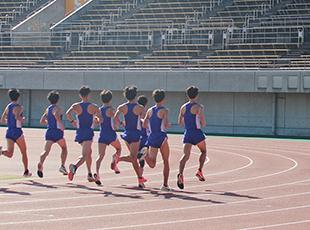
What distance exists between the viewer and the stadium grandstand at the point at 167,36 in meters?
47.8

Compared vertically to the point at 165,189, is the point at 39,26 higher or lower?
higher

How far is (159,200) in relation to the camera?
14.6 m

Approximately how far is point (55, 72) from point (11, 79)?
308 cm

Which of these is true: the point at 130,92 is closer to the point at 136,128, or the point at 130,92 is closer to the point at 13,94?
the point at 136,128

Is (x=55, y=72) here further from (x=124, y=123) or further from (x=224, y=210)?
(x=224, y=210)

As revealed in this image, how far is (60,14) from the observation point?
60.7m

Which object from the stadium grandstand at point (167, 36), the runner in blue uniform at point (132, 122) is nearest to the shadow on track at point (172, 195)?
the runner in blue uniform at point (132, 122)

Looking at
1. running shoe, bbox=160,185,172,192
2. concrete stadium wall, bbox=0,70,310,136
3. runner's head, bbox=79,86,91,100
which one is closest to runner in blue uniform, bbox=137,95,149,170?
runner's head, bbox=79,86,91,100

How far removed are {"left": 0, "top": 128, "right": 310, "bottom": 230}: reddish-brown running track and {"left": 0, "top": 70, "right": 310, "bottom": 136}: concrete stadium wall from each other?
20.9m

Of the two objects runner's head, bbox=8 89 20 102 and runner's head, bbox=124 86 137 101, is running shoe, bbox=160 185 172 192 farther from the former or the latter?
runner's head, bbox=8 89 20 102

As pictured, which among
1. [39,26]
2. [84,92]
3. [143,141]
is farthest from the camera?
[39,26]

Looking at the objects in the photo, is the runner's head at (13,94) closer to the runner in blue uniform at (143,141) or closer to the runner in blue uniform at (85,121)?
the runner in blue uniform at (85,121)

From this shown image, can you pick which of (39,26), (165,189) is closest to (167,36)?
(39,26)

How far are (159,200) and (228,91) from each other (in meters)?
31.0
